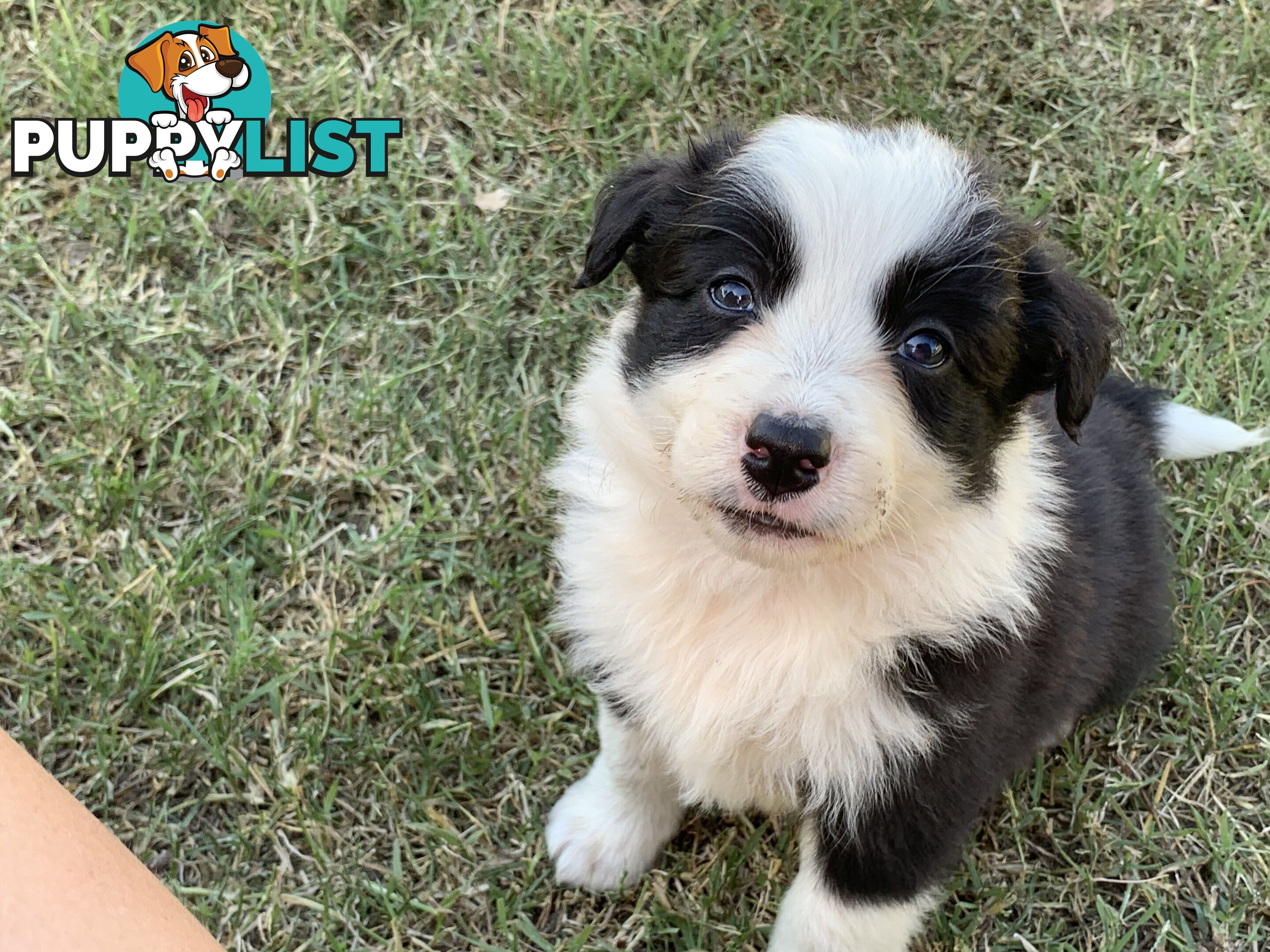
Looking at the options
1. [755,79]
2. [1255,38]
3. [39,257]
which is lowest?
[39,257]

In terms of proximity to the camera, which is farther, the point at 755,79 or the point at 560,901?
Answer: the point at 755,79

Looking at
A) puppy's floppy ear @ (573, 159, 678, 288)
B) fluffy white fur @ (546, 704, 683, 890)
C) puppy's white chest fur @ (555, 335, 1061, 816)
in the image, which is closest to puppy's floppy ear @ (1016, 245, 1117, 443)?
puppy's white chest fur @ (555, 335, 1061, 816)

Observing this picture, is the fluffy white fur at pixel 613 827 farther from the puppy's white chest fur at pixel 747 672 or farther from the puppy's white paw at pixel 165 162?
the puppy's white paw at pixel 165 162

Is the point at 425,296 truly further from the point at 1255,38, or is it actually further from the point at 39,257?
the point at 1255,38

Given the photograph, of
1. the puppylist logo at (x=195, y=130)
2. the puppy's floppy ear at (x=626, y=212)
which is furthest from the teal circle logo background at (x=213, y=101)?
the puppy's floppy ear at (x=626, y=212)

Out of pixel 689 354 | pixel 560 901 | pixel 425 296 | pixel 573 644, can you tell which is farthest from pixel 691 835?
pixel 425 296

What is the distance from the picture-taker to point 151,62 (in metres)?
3.88

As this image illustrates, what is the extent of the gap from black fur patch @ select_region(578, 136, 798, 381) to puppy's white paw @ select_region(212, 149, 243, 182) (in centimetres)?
208

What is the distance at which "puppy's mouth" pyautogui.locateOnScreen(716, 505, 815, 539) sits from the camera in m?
1.80

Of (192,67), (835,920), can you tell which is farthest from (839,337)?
(192,67)

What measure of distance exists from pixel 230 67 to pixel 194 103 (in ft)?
0.61

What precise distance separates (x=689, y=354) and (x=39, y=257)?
2.64 m

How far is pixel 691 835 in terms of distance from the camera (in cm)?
284

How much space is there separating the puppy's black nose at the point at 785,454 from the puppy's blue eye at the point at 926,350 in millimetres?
299
